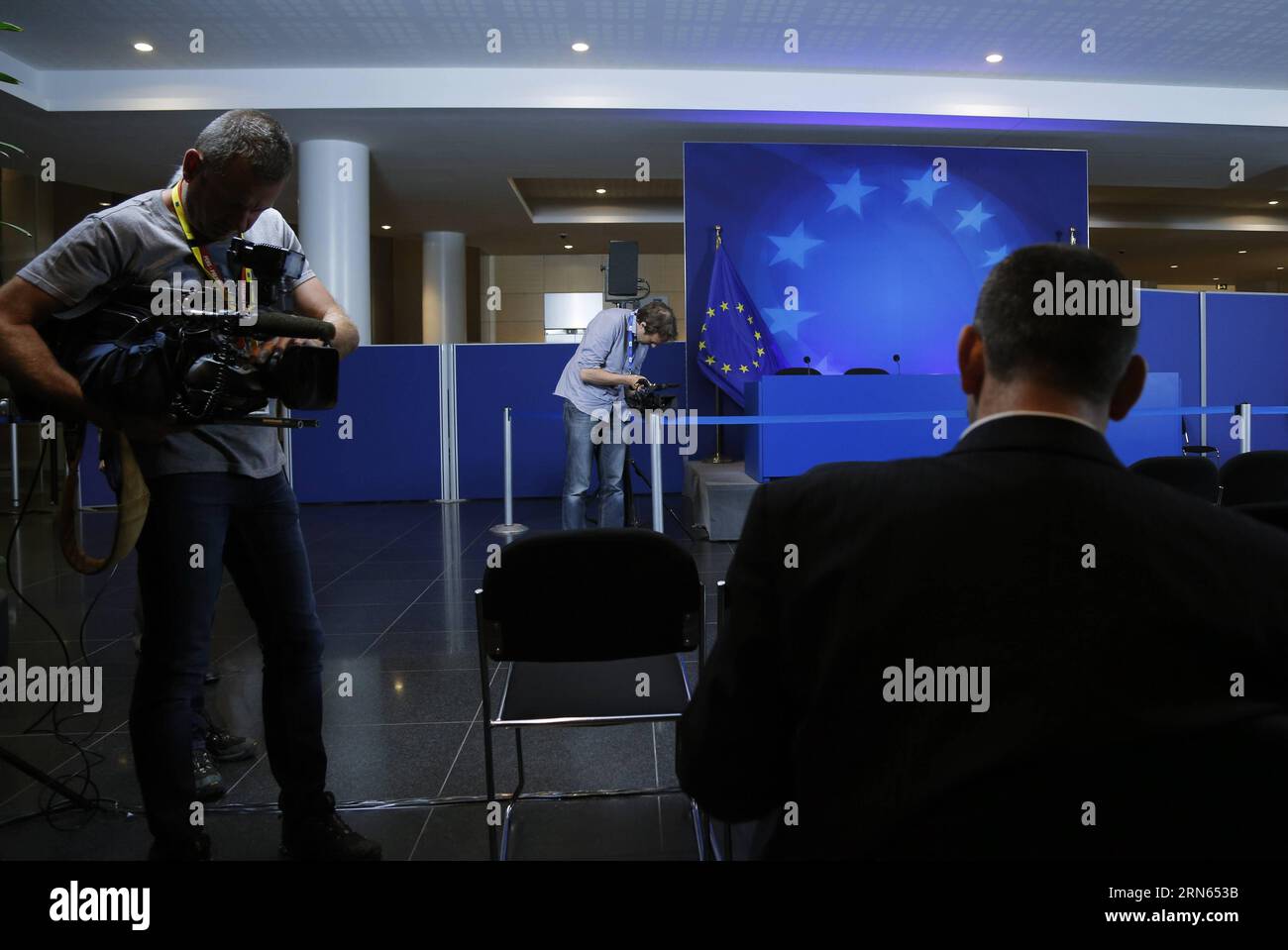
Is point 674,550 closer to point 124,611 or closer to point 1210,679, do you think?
point 1210,679

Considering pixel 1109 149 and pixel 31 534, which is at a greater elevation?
pixel 1109 149

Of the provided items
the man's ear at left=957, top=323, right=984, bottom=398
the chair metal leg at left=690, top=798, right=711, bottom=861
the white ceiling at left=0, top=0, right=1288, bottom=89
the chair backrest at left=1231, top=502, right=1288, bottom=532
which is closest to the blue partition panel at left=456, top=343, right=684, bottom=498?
the white ceiling at left=0, top=0, right=1288, bottom=89

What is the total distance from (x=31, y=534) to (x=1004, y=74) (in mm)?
8397

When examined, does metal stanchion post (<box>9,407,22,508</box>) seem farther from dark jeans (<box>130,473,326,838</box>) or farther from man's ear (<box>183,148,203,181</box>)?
man's ear (<box>183,148,203,181</box>)

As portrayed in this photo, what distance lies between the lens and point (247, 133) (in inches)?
59.6

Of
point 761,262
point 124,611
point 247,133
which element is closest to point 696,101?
point 761,262

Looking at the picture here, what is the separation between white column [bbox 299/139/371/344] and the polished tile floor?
4.11 metres

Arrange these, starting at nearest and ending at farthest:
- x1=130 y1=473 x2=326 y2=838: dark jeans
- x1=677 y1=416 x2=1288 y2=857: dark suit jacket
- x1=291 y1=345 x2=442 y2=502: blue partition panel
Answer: x1=677 y1=416 x2=1288 y2=857: dark suit jacket < x1=130 y1=473 x2=326 y2=838: dark jeans < x1=291 y1=345 x2=442 y2=502: blue partition panel

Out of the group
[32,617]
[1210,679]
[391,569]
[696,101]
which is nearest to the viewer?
[1210,679]

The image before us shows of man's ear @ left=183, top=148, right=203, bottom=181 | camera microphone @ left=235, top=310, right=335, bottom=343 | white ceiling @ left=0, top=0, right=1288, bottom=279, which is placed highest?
white ceiling @ left=0, top=0, right=1288, bottom=279

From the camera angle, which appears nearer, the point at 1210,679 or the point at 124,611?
the point at 1210,679

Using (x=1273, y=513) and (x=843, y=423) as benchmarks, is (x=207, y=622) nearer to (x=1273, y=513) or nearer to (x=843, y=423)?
(x=1273, y=513)

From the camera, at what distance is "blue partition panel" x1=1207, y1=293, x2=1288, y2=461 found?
8523 millimetres

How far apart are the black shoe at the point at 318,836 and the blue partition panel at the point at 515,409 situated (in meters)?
6.42
